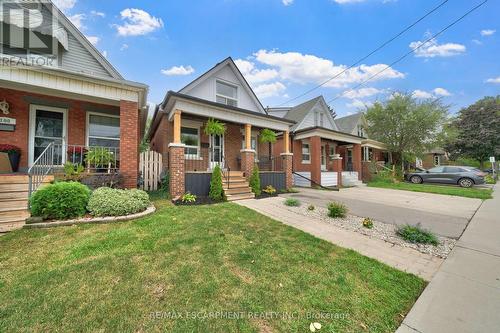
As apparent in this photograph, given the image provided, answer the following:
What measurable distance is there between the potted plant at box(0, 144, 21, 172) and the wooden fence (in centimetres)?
364

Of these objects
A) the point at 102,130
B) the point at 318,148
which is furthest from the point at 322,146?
the point at 102,130

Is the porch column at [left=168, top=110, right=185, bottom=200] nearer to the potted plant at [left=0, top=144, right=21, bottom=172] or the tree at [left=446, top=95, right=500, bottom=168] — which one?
the potted plant at [left=0, top=144, right=21, bottom=172]

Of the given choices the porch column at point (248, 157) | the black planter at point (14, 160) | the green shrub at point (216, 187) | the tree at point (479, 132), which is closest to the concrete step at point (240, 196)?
the green shrub at point (216, 187)

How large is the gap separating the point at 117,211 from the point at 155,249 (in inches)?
90.8

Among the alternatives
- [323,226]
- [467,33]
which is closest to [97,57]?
[323,226]

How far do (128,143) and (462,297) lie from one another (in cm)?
805

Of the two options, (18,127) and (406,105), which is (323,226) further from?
(406,105)

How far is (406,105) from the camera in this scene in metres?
18.4

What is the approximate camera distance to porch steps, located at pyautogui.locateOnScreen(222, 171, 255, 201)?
8.27m

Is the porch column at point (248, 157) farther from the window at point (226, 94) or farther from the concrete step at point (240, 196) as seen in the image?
the window at point (226, 94)

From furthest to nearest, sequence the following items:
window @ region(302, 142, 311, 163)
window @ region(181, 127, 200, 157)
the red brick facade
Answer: window @ region(302, 142, 311, 163) → window @ region(181, 127, 200, 157) → the red brick facade

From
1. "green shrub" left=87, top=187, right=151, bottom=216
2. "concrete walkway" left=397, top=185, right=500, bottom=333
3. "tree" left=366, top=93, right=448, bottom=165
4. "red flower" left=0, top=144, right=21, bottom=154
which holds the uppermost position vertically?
"tree" left=366, top=93, right=448, bottom=165

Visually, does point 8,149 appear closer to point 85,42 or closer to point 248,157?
point 85,42

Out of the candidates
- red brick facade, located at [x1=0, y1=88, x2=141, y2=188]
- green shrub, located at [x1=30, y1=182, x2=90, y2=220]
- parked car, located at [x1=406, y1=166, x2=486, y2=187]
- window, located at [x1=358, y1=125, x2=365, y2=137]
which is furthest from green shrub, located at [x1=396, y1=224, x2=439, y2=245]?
window, located at [x1=358, y1=125, x2=365, y2=137]
